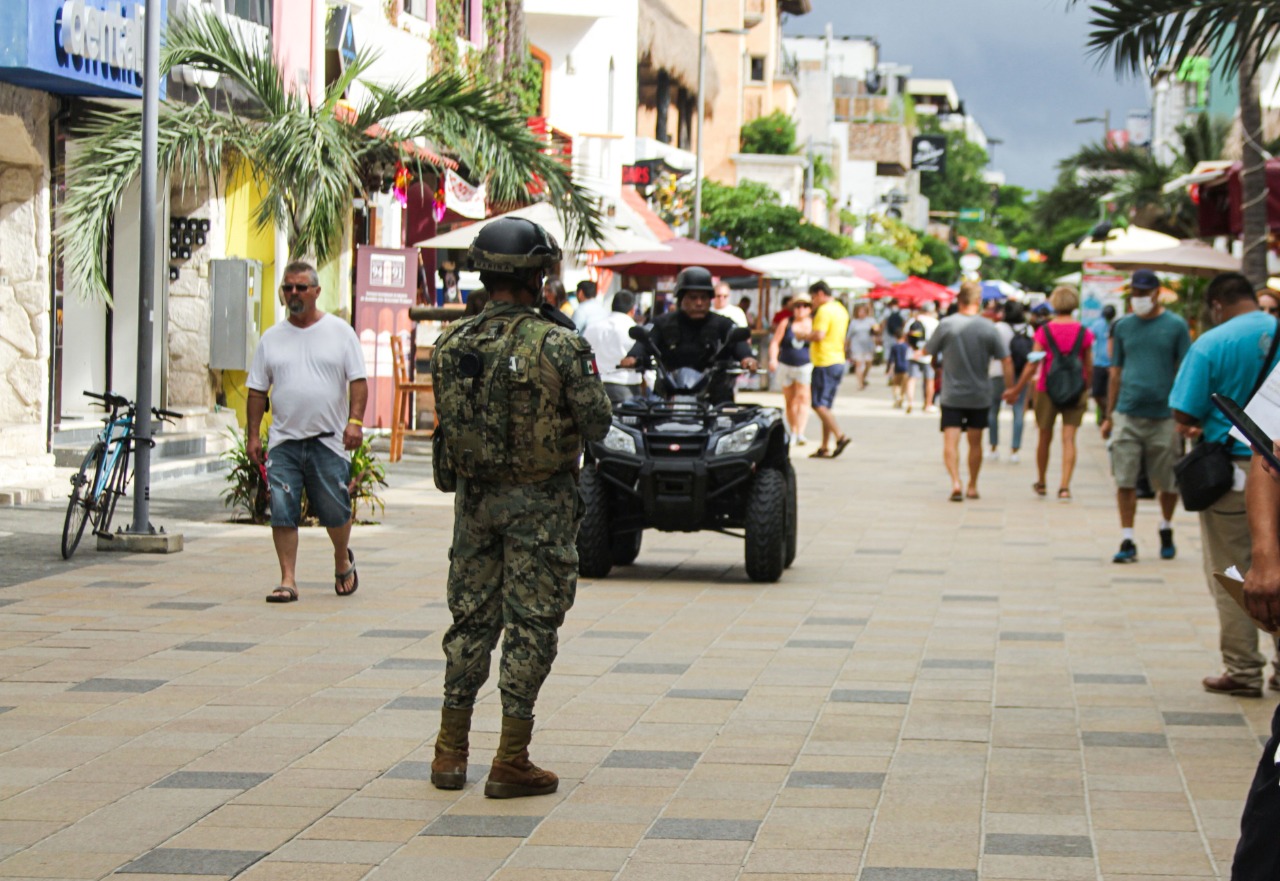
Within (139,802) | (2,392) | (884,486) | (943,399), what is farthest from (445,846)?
(884,486)

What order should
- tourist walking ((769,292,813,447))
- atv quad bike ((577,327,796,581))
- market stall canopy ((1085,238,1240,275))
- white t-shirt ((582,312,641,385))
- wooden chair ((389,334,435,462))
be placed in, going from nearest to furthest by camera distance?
atv quad bike ((577,327,796,581)) < white t-shirt ((582,312,641,385)) < wooden chair ((389,334,435,462)) < market stall canopy ((1085,238,1240,275)) < tourist walking ((769,292,813,447))

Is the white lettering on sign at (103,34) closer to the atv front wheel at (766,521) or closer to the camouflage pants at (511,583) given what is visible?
the atv front wheel at (766,521)

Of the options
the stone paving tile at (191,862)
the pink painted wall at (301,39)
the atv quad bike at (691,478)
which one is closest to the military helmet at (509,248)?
the stone paving tile at (191,862)

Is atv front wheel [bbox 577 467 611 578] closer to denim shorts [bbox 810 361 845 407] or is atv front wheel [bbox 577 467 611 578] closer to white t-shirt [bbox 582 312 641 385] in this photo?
white t-shirt [bbox 582 312 641 385]

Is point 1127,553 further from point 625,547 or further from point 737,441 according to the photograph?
point 625,547

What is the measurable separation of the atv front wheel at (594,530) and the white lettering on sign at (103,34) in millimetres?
4757

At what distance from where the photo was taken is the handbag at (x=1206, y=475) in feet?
25.4

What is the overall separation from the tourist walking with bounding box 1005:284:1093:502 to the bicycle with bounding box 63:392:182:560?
27.5 feet

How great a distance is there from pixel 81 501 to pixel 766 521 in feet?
12.7

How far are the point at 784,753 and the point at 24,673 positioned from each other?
3.08 m

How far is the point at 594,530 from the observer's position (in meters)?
11.2

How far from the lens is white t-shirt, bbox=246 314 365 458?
9.88 m

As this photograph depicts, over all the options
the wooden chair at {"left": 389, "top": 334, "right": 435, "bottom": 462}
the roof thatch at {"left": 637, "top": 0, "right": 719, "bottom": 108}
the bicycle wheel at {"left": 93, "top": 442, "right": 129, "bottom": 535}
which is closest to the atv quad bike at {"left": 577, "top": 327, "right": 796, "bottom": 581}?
the bicycle wheel at {"left": 93, "top": 442, "right": 129, "bottom": 535}

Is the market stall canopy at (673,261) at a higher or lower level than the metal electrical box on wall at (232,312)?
higher
